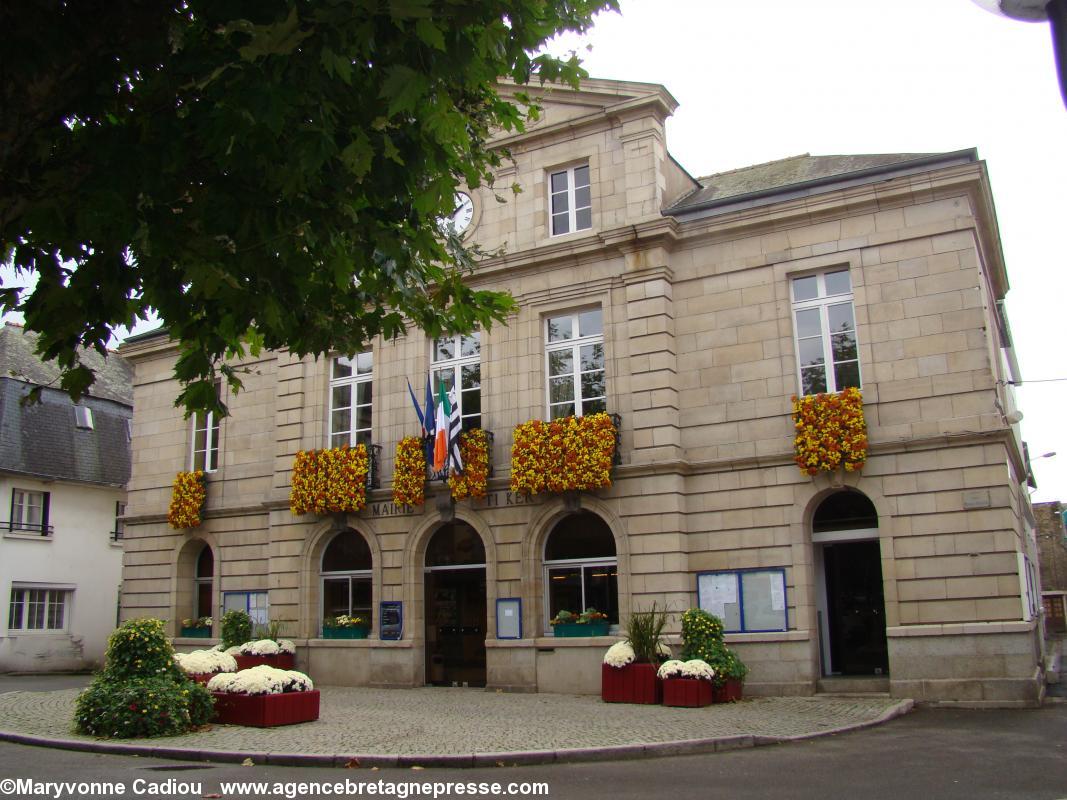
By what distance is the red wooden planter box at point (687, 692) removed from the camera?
15.3 meters

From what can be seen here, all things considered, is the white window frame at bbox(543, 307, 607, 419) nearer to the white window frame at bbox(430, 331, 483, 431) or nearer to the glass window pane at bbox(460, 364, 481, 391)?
the white window frame at bbox(430, 331, 483, 431)

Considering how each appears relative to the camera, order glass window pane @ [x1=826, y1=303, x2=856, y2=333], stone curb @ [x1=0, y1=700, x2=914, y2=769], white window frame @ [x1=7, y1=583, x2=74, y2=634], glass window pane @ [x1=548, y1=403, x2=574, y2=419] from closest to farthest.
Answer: stone curb @ [x1=0, y1=700, x2=914, y2=769], glass window pane @ [x1=826, y1=303, x2=856, y2=333], glass window pane @ [x1=548, y1=403, x2=574, y2=419], white window frame @ [x1=7, y1=583, x2=74, y2=634]

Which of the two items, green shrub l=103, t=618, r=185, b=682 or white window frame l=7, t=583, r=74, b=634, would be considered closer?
green shrub l=103, t=618, r=185, b=682

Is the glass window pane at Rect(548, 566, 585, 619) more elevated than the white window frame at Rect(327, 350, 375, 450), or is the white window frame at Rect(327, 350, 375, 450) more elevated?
the white window frame at Rect(327, 350, 375, 450)

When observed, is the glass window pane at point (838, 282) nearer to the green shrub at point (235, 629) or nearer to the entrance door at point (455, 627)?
the entrance door at point (455, 627)

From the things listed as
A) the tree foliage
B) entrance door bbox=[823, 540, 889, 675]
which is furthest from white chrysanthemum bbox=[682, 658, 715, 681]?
the tree foliage

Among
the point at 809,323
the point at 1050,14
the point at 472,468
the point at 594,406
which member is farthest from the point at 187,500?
the point at 1050,14

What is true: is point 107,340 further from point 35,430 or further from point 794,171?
point 35,430

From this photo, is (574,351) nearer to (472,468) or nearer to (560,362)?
(560,362)

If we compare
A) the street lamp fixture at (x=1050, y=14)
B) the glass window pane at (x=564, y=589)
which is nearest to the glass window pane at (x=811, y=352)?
the glass window pane at (x=564, y=589)

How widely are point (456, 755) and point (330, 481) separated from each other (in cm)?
1142

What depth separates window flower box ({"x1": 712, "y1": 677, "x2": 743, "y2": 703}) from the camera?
15.9 meters

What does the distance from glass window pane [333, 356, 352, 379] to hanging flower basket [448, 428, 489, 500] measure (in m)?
4.28

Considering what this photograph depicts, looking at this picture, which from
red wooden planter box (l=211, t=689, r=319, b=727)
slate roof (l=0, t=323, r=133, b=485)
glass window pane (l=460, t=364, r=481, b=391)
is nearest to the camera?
red wooden planter box (l=211, t=689, r=319, b=727)
